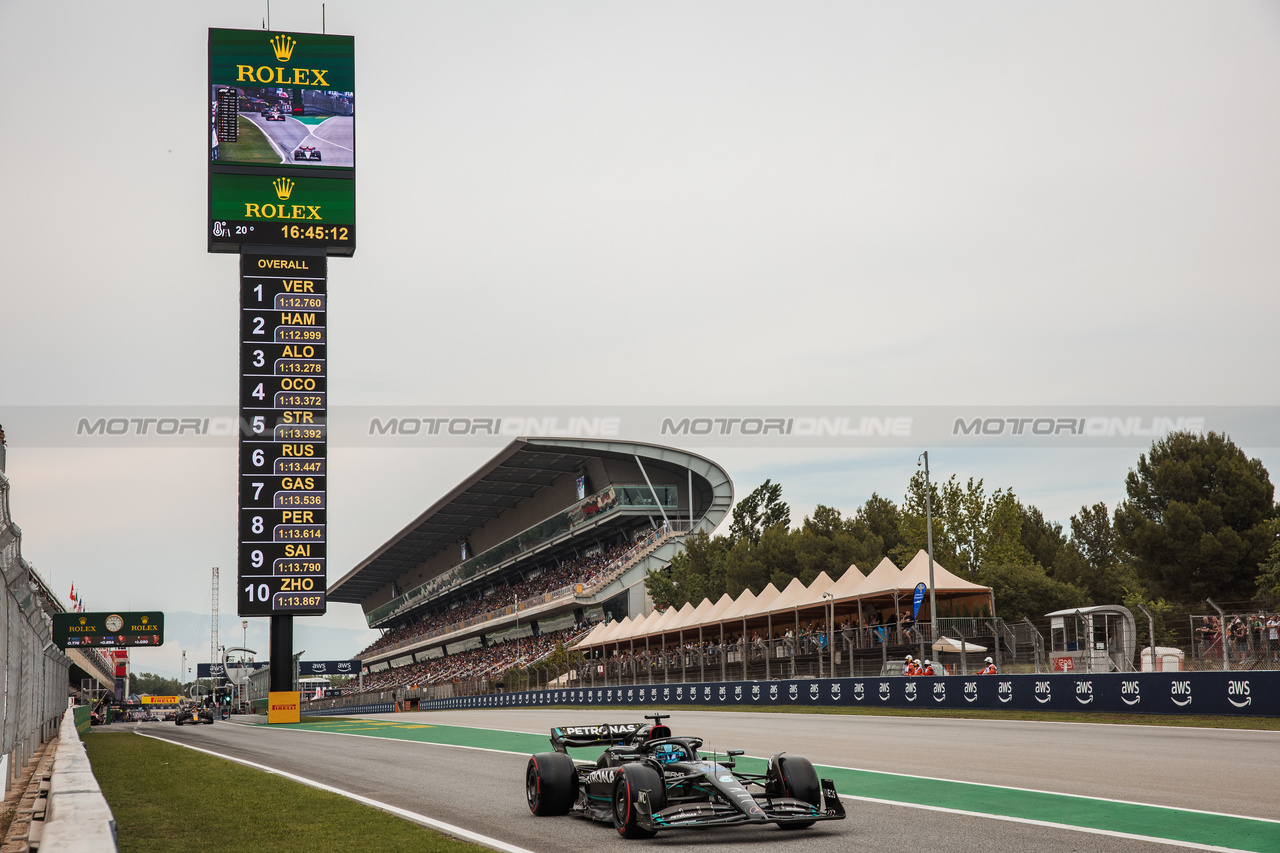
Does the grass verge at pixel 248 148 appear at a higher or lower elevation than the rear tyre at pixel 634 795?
higher

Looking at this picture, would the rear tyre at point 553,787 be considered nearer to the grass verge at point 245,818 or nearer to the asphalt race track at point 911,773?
the asphalt race track at point 911,773

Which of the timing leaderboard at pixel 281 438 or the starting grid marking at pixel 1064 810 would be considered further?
the timing leaderboard at pixel 281 438

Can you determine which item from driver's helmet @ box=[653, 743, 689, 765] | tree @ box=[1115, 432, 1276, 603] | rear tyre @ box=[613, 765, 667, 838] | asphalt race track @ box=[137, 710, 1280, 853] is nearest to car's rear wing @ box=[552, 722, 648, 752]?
asphalt race track @ box=[137, 710, 1280, 853]

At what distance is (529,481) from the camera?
287 feet

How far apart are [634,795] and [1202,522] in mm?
46435

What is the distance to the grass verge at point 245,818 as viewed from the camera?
8680 millimetres

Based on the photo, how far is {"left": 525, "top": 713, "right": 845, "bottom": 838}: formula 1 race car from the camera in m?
8.47

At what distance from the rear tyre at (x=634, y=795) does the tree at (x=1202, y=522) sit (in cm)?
4543

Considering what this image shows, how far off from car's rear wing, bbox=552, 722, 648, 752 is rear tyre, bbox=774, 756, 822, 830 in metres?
2.27

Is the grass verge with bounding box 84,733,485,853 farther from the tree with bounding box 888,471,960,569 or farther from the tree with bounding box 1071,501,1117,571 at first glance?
the tree with bounding box 1071,501,1117,571

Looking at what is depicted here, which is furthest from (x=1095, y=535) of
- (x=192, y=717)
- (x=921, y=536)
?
(x=192, y=717)

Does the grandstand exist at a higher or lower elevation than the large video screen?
lower

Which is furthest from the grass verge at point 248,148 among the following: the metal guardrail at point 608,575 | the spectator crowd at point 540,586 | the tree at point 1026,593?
the spectator crowd at point 540,586

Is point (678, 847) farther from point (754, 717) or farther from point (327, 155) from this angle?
point (327, 155)
